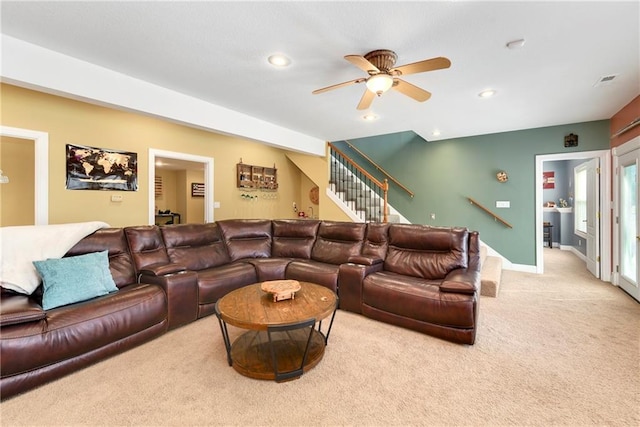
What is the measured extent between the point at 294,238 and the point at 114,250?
2.25 metres

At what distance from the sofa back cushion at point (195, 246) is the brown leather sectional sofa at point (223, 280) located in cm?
1

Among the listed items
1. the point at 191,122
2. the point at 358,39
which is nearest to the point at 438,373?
the point at 358,39

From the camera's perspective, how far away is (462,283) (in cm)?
250

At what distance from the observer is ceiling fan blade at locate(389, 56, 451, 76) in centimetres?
207

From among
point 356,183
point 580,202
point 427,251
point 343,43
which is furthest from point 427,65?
point 580,202

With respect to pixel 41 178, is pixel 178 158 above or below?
above

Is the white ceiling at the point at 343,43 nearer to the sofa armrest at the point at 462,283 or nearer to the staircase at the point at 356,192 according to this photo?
the sofa armrest at the point at 462,283

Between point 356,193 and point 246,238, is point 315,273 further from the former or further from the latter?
point 356,193

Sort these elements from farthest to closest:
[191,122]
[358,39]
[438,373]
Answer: [191,122]
[358,39]
[438,373]

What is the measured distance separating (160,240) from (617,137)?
6.43m

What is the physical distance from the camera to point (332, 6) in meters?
1.92

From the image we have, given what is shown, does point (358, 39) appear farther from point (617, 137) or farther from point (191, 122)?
point (617, 137)

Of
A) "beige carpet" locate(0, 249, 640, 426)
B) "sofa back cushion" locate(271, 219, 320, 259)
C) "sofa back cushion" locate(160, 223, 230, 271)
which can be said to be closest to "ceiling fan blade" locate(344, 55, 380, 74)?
"beige carpet" locate(0, 249, 640, 426)

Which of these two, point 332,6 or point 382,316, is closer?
point 332,6
